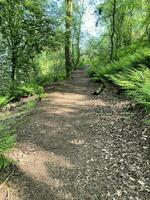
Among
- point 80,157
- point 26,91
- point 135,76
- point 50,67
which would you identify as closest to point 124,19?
point 26,91

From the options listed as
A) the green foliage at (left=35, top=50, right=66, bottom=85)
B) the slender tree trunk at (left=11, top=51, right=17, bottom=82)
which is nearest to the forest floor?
the slender tree trunk at (left=11, top=51, right=17, bottom=82)

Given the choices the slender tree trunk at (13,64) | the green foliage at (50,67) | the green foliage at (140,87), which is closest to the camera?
the green foliage at (140,87)

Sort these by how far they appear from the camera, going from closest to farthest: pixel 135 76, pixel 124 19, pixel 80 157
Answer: pixel 80 157
pixel 135 76
pixel 124 19

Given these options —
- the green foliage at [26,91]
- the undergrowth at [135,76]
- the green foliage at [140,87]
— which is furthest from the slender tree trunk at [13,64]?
the green foliage at [140,87]

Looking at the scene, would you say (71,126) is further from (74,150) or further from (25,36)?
(25,36)

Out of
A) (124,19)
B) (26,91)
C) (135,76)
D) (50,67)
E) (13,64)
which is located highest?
(124,19)

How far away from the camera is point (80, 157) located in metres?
4.70

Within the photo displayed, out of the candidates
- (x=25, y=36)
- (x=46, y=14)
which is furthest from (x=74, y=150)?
(x=46, y=14)

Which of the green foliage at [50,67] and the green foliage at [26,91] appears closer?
the green foliage at [26,91]

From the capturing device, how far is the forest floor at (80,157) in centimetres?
382

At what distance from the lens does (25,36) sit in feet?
35.9

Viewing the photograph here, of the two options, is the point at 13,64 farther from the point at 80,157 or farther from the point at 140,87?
the point at 80,157

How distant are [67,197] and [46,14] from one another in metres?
9.18

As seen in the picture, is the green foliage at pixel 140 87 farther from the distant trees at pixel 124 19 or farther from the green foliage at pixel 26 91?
the distant trees at pixel 124 19
